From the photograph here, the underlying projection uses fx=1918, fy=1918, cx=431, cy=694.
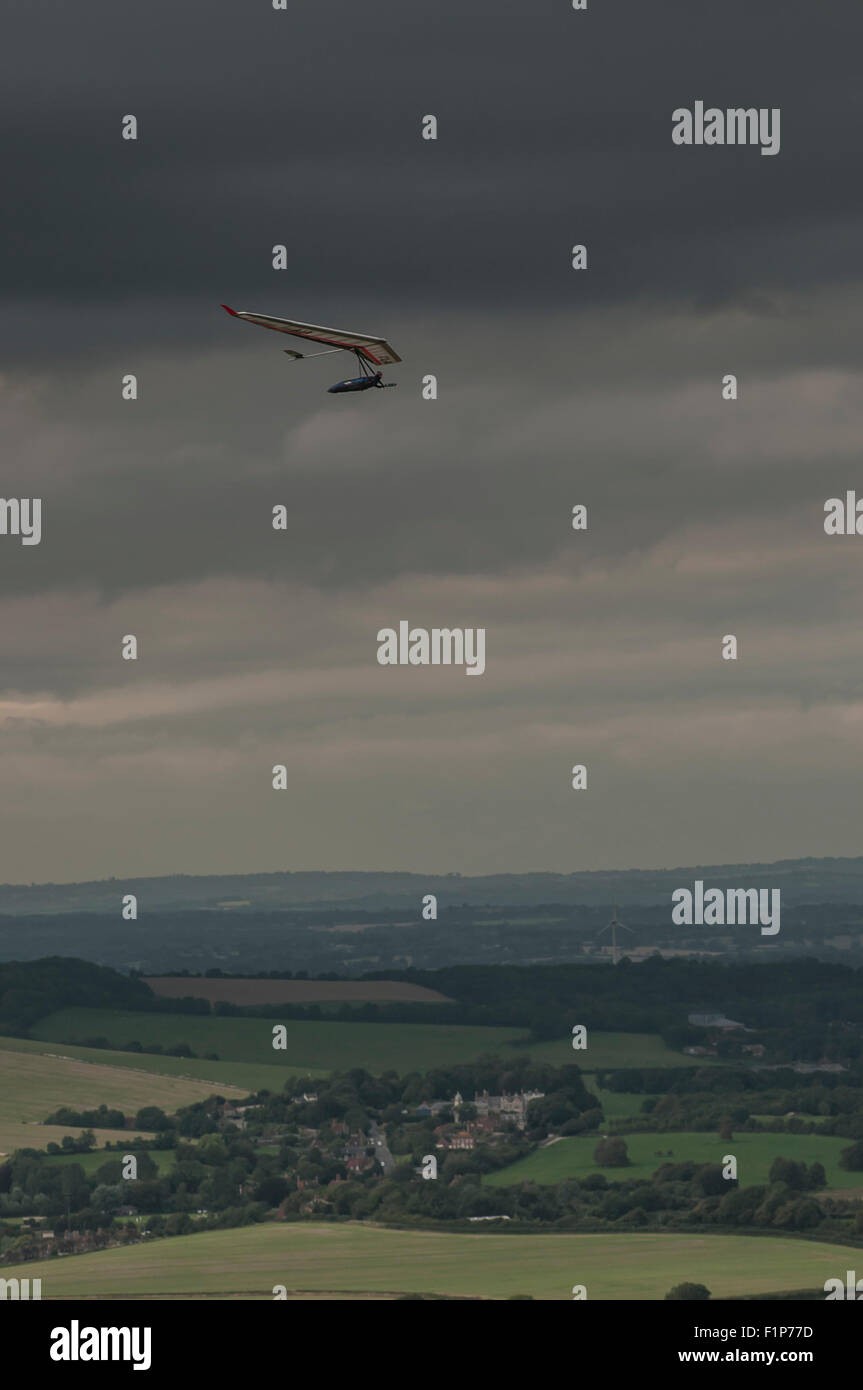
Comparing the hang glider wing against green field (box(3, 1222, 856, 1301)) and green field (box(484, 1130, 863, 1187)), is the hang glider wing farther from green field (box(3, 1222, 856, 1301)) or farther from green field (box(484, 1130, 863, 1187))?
green field (box(484, 1130, 863, 1187))

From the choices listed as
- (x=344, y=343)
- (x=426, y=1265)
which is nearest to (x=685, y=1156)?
(x=426, y=1265)

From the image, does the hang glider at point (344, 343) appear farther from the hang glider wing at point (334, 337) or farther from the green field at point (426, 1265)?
the green field at point (426, 1265)

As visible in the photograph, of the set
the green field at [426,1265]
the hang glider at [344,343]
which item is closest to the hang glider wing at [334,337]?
the hang glider at [344,343]

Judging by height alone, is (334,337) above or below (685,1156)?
above

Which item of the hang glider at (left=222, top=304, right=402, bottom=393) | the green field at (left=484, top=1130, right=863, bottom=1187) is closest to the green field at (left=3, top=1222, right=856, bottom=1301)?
the green field at (left=484, top=1130, right=863, bottom=1187)

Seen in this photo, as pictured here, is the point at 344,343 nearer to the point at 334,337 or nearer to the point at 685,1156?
the point at 334,337
